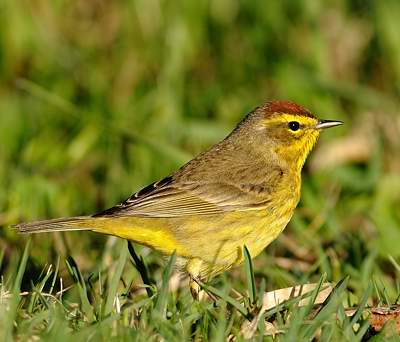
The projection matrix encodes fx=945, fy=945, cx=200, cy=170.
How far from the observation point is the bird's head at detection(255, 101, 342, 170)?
→ 19.7ft

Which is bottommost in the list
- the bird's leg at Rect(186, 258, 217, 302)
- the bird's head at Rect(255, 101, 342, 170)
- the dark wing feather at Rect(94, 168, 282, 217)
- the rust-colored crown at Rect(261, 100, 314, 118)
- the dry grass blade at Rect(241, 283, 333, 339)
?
the bird's leg at Rect(186, 258, 217, 302)

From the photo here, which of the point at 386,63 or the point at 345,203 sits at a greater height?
Answer: the point at 386,63

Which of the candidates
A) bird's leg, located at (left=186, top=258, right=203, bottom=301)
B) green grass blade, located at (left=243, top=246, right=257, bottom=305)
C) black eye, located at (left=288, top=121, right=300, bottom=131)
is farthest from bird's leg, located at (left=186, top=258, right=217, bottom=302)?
black eye, located at (left=288, top=121, right=300, bottom=131)

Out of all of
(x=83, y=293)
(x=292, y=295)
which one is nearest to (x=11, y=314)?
(x=83, y=293)

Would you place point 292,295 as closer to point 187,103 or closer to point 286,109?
point 286,109

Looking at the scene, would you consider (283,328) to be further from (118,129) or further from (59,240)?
(118,129)

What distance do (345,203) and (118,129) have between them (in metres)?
1.79

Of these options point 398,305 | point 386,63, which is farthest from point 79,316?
point 386,63

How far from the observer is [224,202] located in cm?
546

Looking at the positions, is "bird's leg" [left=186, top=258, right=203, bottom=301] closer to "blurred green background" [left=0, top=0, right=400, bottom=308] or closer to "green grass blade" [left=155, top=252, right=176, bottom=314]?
"blurred green background" [left=0, top=0, right=400, bottom=308]

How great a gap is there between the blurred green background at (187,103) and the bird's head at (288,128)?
629 mm

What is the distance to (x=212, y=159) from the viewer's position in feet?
19.1

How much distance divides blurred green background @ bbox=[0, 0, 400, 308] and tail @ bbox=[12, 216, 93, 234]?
57 centimetres

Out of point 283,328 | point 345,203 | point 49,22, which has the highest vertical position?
point 49,22
